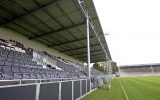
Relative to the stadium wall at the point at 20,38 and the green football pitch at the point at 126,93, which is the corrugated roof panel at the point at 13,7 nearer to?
the stadium wall at the point at 20,38

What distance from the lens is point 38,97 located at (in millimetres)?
4410

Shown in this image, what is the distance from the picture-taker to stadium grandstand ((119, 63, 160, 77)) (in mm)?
88750

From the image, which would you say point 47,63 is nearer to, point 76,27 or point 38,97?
point 76,27

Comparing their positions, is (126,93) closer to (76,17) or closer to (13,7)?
(76,17)

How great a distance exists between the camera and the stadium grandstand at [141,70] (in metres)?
88.8

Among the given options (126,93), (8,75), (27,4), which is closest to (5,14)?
(27,4)

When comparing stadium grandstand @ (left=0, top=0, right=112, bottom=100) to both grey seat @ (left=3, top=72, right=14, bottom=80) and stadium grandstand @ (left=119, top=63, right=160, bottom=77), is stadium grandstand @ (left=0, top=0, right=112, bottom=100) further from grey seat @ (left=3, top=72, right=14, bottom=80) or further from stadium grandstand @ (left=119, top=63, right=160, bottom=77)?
stadium grandstand @ (left=119, top=63, right=160, bottom=77)

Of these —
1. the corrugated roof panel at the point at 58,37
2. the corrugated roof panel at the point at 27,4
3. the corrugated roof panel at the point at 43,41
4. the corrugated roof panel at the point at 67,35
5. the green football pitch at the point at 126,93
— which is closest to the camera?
the green football pitch at the point at 126,93

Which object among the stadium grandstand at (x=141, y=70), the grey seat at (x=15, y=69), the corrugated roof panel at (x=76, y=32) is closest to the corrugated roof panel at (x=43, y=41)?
the corrugated roof panel at (x=76, y=32)

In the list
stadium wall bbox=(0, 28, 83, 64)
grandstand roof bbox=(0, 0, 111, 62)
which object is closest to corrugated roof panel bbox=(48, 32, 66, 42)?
grandstand roof bbox=(0, 0, 111, 62)

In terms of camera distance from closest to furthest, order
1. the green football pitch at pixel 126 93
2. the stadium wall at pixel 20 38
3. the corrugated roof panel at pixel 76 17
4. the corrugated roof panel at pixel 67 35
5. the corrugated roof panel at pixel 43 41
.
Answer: the green football pitch at pixel 126 93 → the corrugated roof panel at pixel 76 17 → the stadium wall at pixel 20 38 → the corrugated roof panel at pixel 67 35 → the corrugated roof panel at pixel 43 41

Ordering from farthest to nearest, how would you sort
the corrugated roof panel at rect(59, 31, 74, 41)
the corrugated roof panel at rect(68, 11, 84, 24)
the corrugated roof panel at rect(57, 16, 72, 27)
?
the corrugated roof panel at rect(59, 31, 74, 41) → the corrugated roof panel at rect(57, 16, 72, 27) → the corrugated roof panel at rect(68, 11, 84, 24)

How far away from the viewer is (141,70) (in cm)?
9225

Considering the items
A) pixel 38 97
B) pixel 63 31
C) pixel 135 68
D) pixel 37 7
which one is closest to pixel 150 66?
pixel 135 68
